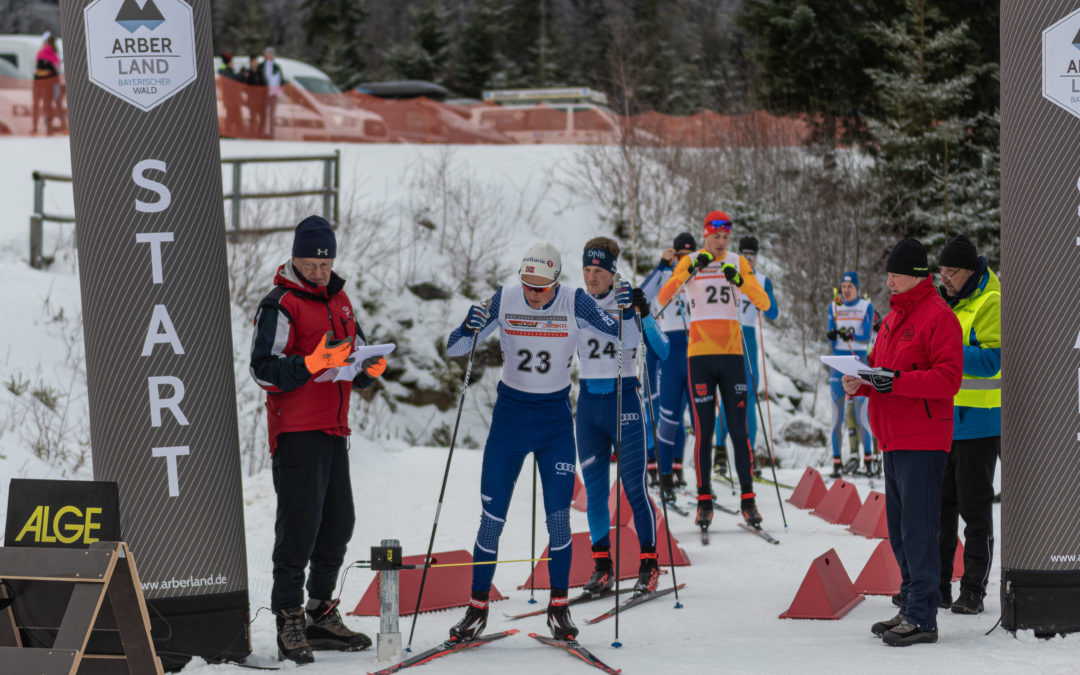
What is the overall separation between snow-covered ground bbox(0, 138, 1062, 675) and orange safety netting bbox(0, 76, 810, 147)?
87 centimetres

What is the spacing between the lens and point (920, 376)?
5035mm

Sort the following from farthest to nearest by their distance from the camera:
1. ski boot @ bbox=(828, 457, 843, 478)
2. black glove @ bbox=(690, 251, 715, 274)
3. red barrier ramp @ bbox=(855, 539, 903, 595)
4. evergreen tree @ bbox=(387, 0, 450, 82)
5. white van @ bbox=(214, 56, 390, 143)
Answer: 1. evergreen tree @ bbox=(387, 0, 450, 82)
2. white van @ bbox=(214, 56, 390, 143)
3. ski boot @ bbox=(828, 457, 843, 478)
4. black glove @ bbox=(690, 251, 715, 274)
5. red barrier ramp @ bbox=(855, 539, 903, 595)

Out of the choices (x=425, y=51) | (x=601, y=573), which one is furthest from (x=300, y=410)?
(x=425, y=51)

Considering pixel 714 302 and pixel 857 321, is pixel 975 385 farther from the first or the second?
pixel 857 321

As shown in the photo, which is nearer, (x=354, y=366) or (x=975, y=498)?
(x=354, y=366)

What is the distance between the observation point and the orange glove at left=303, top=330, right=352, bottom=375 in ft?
15.8

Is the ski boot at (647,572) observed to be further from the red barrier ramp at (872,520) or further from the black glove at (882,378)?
the red barrier ramp at (872,520)

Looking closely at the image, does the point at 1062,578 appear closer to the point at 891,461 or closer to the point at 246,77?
the point at 891,461

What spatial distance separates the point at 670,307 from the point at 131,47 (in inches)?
236

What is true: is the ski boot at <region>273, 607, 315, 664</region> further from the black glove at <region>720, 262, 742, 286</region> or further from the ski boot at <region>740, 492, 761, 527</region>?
the black glove at <region>720, 262, 742, 286</region>

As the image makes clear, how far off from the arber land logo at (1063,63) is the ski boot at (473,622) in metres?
3.99

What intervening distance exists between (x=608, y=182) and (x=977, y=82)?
793 centimetres

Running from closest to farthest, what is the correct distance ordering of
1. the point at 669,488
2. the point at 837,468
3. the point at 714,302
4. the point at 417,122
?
1. the point at 714,302
2. the point at 669,488
3. the point at 837,468
4. the point at 417,122

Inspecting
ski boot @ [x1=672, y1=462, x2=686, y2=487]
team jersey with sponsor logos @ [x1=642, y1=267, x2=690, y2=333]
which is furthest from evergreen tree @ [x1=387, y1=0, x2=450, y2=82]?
ski boot @ [x1=672, y1=462, x2=686, y2=487]
